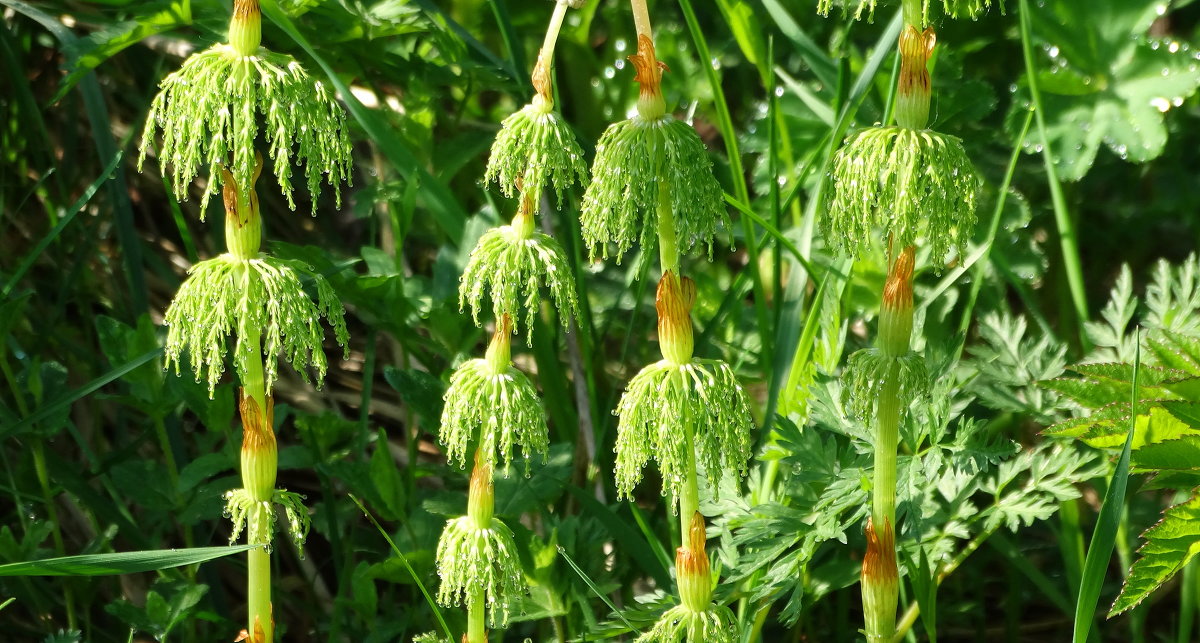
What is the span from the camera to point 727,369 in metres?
1.44

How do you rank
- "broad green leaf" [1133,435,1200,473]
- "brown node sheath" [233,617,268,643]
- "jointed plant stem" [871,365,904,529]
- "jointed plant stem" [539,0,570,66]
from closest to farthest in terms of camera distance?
1. "jointed plant stem" [539,0,570,66]
2. "jointed plant stem" [871,365,904,529]
3. "brown node sheath" [233,617,268,643]
4. "broad green leaf" [1133,435,1200,473]

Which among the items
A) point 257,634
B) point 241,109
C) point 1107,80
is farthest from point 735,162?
point 1107,80

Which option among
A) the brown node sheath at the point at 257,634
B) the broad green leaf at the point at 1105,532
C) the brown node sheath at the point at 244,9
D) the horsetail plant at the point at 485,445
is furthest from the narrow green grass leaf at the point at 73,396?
the broad green leaf at the point at 1105,532

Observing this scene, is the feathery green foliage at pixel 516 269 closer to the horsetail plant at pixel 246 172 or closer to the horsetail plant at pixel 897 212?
the horsetail plant at pixel 246 172

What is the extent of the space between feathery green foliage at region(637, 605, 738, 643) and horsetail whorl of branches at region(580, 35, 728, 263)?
49 centimetres

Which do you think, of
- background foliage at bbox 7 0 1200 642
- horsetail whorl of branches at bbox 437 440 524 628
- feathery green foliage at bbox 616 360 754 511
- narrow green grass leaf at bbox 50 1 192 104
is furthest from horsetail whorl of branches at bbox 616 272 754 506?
narrow green grass leaf at bbox 50 1 192 104

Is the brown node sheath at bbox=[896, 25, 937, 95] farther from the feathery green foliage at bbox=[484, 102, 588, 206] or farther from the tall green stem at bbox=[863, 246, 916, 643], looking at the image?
the feathery green foliage at bbox=[484, 102, 588, 206]

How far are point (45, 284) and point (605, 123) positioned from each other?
1.39m

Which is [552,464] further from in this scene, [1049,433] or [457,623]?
[1049,433]

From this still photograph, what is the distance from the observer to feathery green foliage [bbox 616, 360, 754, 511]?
55.1 inches

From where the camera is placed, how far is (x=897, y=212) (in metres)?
1.35

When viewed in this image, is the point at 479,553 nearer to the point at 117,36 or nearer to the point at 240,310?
the point at 240,310

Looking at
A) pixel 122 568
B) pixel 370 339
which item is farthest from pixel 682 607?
pixel 370 339

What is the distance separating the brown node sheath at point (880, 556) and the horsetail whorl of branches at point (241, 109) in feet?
2.59
